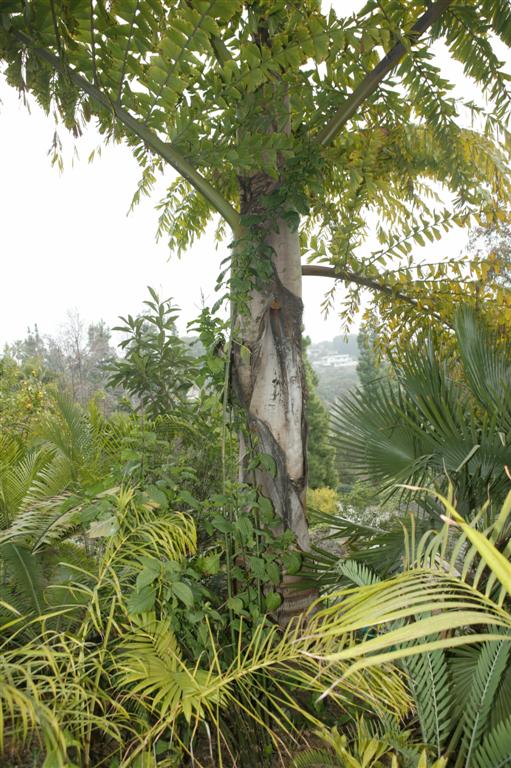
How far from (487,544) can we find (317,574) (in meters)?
1.71

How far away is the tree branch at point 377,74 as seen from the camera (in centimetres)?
201

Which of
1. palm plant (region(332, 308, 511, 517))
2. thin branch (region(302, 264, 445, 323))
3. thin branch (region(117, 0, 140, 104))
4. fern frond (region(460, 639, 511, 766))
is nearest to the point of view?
fern frond (region(460, 639, 511, 766))

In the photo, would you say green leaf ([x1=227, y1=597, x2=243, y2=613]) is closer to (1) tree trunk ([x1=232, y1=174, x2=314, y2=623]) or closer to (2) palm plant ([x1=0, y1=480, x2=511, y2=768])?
(2) palm plant ([x1=0, y1=480, x2=511, y2=768])

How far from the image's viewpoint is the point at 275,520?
81.0 inches

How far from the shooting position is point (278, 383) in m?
2.20

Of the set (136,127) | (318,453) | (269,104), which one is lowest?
(318,453)

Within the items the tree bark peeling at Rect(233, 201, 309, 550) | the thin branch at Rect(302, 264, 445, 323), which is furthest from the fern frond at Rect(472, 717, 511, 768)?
the thin branch at Rect(302, 264, 445, 323)

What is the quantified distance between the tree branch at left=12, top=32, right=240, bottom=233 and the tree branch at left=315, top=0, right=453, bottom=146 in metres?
0.51

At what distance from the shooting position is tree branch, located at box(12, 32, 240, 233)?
1.82m

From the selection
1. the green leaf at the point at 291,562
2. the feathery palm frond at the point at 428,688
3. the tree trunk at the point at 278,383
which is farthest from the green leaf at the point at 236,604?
the feathery palm frond at the point at 428,688

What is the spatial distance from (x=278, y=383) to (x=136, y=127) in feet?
3.75

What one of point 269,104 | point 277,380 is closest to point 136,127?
point 269,104

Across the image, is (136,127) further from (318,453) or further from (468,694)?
(318,453)

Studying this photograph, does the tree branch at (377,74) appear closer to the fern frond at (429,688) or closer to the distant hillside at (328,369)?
the fern frond at (429,688)
